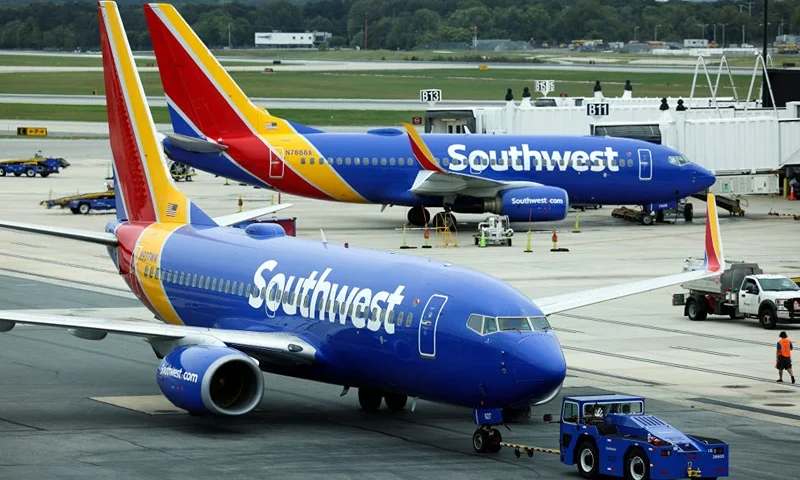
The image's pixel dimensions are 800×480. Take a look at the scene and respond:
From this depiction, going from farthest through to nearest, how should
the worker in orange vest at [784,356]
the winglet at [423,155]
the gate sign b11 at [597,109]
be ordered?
the gate sign b11 at [597,109], the winglet at [423,155], the worker in orange vest at [784,356]

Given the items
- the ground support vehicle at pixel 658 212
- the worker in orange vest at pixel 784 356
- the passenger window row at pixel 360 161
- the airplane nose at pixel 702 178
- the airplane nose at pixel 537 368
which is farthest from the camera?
the ground support vehicle at pixel 658 212

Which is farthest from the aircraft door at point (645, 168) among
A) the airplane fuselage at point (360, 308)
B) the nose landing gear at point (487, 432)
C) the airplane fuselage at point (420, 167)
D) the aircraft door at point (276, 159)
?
the nose landing gear at point (487, 432)

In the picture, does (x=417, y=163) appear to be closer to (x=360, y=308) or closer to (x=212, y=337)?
(x=212, y=337)

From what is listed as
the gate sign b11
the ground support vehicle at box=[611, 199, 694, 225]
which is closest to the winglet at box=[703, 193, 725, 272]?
A: the ground support vehicle at box=[611, 199, 694, 225]

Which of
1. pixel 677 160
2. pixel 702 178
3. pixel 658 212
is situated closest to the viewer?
pixel 677 160

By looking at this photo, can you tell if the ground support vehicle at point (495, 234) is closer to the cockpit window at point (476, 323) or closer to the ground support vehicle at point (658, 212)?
the ground support vehicle at point (658, 212)

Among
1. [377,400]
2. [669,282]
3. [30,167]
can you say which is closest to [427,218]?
[669,282]

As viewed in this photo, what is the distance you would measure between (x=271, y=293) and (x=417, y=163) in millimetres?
40066

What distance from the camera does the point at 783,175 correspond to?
90062 mm

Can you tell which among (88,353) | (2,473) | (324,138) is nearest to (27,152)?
(324,138)

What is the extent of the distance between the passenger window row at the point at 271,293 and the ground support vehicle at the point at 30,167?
68.0 metres

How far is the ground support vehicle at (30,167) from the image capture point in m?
104

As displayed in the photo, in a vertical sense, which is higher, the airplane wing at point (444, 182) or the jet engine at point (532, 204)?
the airplane wing at point (444, 182)

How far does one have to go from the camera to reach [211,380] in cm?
3083
